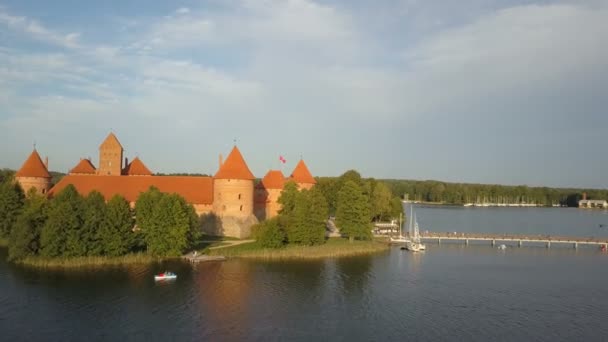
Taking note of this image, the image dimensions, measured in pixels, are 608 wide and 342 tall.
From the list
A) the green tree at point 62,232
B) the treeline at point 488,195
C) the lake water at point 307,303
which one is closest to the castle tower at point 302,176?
the lake water at point 307,303

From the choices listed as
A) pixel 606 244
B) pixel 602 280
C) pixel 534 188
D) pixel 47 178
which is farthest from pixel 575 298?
pixel 534 188

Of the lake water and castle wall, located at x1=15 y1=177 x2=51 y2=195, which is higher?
castle wall, located at x1=15 y1=177 x2=51 y2=195

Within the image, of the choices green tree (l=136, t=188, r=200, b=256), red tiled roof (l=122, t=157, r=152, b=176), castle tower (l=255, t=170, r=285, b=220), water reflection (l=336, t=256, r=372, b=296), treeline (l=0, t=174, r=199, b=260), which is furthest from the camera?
red tiled roof (l=122, t=157, r=152, b=176)

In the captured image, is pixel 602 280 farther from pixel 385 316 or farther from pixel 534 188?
pixel 534 188

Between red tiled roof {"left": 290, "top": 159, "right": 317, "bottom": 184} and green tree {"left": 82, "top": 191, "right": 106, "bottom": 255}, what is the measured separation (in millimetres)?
21895

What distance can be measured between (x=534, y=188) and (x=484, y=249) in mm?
128197

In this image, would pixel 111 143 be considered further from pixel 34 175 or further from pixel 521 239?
pixel 521 239

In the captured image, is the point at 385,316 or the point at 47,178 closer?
the point at 385,316

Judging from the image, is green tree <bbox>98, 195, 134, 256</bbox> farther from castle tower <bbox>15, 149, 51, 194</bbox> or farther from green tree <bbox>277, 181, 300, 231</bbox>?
castle tower <bbox>15, 149, 51, 194</bbox>

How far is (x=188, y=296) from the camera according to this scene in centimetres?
2734

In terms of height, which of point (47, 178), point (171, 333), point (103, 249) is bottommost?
point (171, 333)

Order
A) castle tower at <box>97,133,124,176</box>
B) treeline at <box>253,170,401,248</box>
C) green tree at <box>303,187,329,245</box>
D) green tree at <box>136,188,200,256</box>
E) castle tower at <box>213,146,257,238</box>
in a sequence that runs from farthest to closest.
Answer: castle tower at <box>97,133,124,176</box> < castle tower at <box>213,146,257,238</box> < green tree at <box>303,187,329,245</box> < treeline at <box>253,170,401,248</box> < green tree at <box>136,188,200,256</box>

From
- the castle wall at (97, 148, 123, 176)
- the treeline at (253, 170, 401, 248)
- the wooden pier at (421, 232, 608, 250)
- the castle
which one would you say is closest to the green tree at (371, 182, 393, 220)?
the wooden pier at (421, 232, 608, 250)

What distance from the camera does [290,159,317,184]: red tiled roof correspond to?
52781 mm
